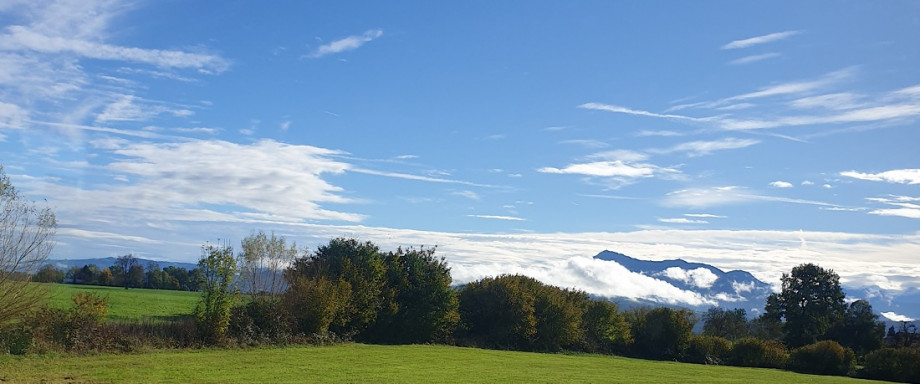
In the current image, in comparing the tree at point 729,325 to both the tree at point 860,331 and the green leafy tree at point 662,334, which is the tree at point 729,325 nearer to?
the tree at point 860,331

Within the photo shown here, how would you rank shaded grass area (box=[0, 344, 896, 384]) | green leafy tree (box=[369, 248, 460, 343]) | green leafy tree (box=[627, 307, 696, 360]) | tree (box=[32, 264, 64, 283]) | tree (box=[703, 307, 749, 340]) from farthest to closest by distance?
1. tree (box=[703, 307, 749, 340])
2. green leafy tree (box=[627, 307, 696, 360])
3. green leafy tree (box=[369, 248, 460, 343])
4. tree (box=[32, 264, 64, 283])
5. shaded grass area (box=[0, 344, 896, 384])

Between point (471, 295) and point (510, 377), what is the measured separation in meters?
33.6

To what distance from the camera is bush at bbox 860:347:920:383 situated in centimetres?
5294

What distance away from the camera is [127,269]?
379 ft

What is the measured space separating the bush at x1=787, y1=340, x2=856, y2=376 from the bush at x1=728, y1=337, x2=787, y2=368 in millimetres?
2764

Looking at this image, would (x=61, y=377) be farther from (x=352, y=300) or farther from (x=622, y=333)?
(x=622, y=333)

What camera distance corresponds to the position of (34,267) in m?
29.6

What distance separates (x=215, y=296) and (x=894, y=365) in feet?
177

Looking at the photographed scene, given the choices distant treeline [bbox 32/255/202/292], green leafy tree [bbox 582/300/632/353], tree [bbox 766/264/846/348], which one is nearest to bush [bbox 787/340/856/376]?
green leafy tree [bbox 582/300/632/353]

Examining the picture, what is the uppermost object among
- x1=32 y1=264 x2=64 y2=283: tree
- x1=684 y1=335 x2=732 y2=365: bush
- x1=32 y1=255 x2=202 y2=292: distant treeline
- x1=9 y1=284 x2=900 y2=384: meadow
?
x1=32 y1=264 x2=64 y2=283: tree

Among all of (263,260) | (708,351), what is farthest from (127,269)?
(708,351)

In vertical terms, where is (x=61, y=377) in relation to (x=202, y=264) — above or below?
below

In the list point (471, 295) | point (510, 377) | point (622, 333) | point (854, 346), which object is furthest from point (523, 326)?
point (854, 346)

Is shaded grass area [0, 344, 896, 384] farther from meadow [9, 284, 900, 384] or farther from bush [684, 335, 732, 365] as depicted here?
bush [684, 335, 732, 365]
